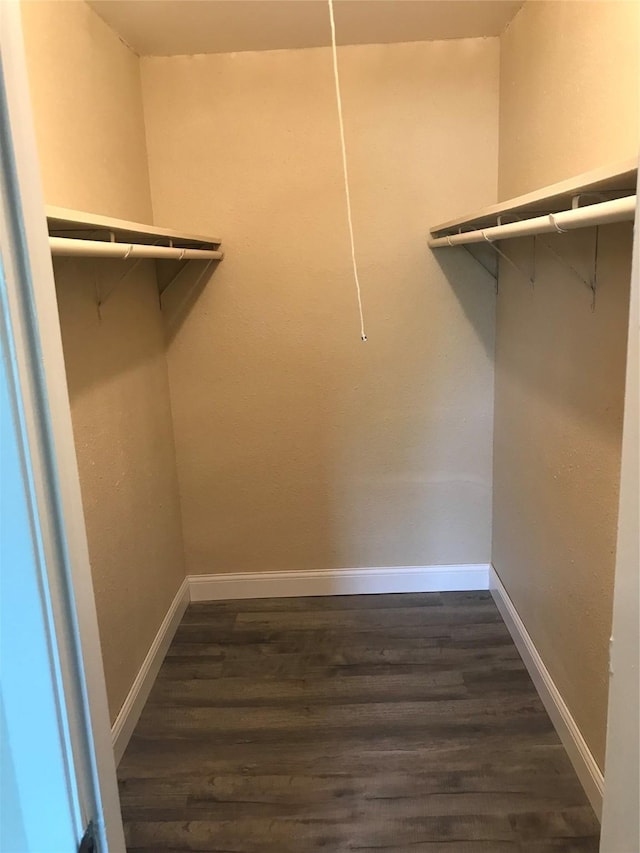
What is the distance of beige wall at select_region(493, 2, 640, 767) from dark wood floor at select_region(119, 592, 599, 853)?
0.21 m

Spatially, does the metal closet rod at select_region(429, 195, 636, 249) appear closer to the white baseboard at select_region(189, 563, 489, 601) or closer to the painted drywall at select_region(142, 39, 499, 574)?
the painted drywall at select_region(142, 39, 499, 574)

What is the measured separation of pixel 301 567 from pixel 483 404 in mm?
1068

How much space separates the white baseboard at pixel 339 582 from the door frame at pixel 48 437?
2199mm

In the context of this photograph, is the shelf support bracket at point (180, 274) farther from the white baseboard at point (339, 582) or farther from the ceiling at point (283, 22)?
the white baseboard at point (339, 582)

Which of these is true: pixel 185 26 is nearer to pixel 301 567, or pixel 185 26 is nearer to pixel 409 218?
pixel 409 218

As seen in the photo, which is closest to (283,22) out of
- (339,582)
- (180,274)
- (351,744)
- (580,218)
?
(180,274)

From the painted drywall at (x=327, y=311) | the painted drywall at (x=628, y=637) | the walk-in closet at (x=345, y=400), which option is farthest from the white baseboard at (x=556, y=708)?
the painted drywall at (x=628, y=637)

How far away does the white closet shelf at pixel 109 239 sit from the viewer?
1.25 metres

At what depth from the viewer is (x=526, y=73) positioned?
2.12 m

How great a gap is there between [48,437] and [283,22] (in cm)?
205

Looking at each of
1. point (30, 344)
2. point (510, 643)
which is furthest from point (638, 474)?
point (510, 643)

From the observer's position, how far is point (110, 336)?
6.88 ft

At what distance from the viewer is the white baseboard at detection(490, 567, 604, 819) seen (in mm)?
1739

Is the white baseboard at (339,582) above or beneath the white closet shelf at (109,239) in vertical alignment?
beneath
